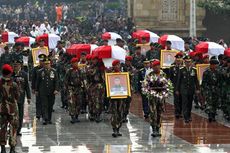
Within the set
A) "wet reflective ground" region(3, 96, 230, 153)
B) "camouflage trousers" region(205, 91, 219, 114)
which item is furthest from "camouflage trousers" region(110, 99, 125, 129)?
"camouflage trousers" region(205, 91, 219, 114)

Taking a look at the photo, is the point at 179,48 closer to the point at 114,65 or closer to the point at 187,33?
the point at 114,65

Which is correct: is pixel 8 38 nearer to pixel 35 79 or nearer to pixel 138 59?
pixel 138 59

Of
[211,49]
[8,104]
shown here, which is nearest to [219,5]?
[211,49]

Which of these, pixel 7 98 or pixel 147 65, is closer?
pixel 7 98

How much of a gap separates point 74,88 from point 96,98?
599mm

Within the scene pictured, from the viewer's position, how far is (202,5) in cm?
3947

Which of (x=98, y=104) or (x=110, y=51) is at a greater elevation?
(x=110, y=51)

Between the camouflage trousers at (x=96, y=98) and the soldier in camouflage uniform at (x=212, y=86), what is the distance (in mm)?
2539

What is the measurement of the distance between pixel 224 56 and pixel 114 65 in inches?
157

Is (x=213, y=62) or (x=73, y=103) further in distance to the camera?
(x=73, y=103)

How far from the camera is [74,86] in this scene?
21.8 meters

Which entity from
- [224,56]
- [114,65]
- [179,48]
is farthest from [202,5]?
[114,65]

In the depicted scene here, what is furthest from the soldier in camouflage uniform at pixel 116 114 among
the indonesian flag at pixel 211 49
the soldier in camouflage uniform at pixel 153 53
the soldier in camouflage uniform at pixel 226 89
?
the soldier in camouflage uniform at pixel 153 53

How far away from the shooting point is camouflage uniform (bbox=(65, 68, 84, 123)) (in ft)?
71.1
